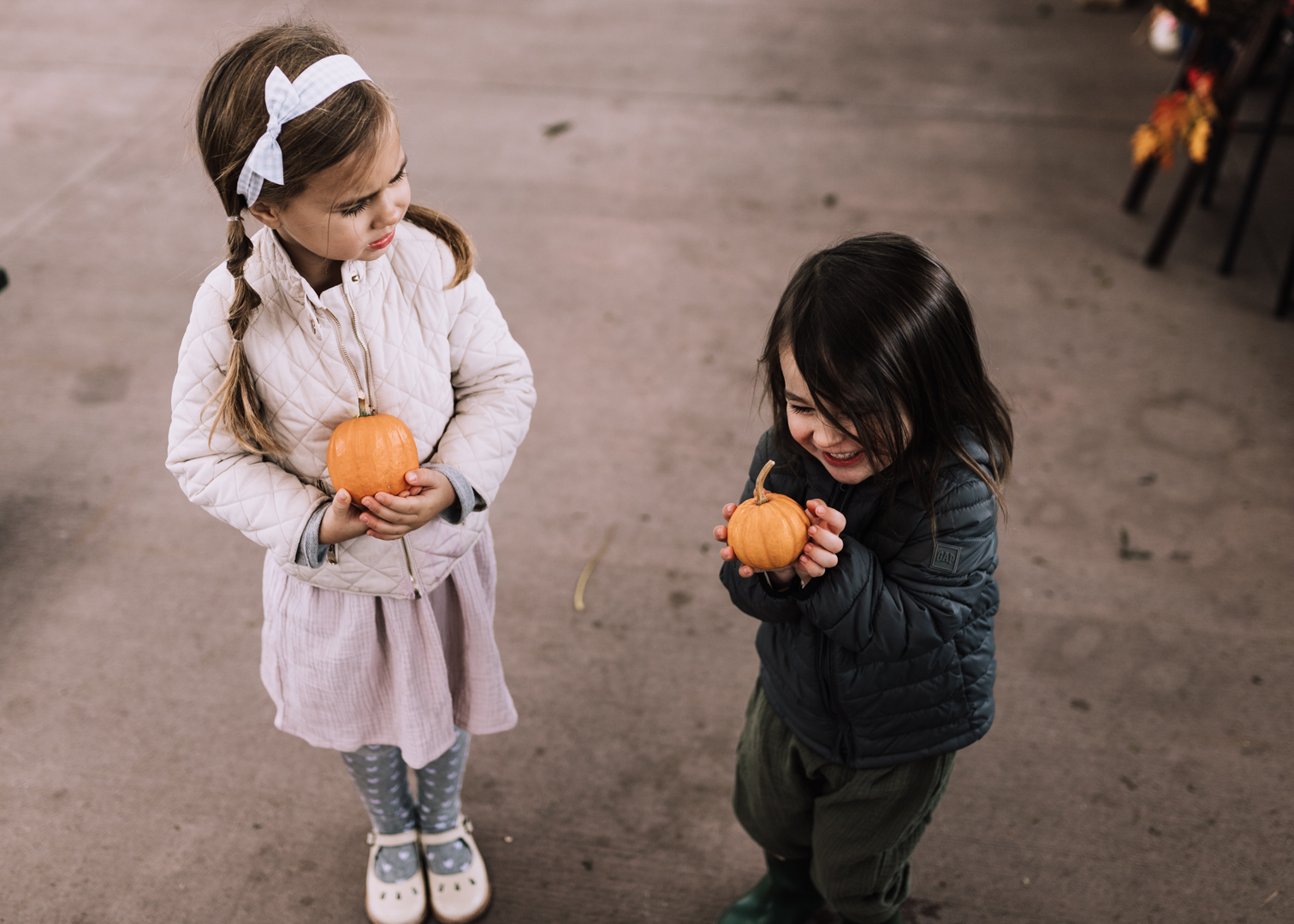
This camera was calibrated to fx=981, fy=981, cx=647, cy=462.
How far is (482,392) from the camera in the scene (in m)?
1.76

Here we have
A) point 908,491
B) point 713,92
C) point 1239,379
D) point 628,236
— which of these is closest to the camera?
point 908,491

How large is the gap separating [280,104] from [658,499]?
211cm

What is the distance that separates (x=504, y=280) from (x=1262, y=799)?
3.24 m

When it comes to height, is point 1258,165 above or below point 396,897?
above

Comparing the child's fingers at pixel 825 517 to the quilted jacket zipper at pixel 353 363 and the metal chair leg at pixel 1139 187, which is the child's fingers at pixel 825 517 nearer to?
the quilted jacket zipper at pixel 353 363

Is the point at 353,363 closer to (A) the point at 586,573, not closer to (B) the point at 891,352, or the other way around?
(B) the point at 891,352

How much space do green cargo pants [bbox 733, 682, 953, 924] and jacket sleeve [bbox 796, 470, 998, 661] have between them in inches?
12.9

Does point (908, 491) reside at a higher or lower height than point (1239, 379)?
higher

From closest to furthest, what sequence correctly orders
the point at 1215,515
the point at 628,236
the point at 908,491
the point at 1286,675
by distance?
the point at 908,491 → the point at 1286,675 → the point at 1215,515 → the point at 628,236

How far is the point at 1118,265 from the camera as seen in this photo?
432cm

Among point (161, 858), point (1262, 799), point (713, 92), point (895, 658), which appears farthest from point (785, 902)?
point (713, 92)

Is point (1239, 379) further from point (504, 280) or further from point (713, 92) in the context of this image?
point (713, 92)

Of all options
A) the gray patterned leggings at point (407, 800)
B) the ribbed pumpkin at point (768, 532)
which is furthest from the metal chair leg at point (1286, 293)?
the gray patterned leggings at point (407, 800)

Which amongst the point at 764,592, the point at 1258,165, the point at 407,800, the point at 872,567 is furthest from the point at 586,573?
the point at 1258,165
